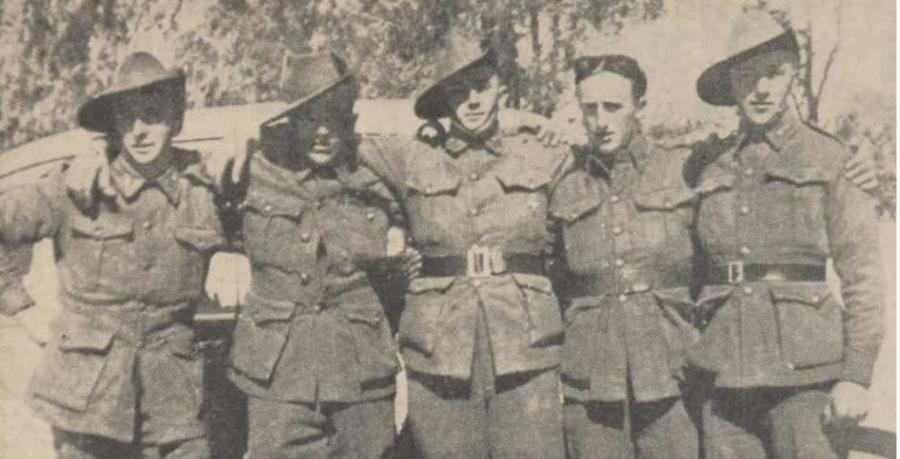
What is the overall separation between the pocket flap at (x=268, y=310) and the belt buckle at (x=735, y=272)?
120cm

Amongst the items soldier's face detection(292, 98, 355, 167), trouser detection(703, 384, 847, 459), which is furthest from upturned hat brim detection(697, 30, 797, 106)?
soldier's face detection(292, 98, 355, 167)

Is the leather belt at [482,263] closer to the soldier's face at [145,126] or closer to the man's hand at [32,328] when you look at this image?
the soldier's face at [145,126]

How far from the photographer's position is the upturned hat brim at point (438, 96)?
9.29 ft

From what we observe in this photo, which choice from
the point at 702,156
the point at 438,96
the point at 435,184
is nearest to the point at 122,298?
the point at 435,184

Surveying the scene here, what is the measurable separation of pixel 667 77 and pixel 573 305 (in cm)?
137

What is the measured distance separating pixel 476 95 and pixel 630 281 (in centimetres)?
67

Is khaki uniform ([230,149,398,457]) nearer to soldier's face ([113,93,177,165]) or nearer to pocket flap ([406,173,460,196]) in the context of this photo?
pocket flap ([406,173,460,196])

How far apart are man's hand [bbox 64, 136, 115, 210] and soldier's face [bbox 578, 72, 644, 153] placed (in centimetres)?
136

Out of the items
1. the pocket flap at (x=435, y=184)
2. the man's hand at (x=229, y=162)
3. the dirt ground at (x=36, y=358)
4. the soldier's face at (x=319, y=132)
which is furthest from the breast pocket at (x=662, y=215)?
the man's hand at (x=229, y=162)

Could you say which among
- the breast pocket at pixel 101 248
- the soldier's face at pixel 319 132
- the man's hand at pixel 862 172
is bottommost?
the breast pocket at pixel 101 248

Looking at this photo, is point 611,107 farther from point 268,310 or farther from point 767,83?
point 268,310

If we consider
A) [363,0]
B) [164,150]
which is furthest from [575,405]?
[363,0]

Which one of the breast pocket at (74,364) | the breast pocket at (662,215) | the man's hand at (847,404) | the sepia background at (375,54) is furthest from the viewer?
the sepia background at (375,54)

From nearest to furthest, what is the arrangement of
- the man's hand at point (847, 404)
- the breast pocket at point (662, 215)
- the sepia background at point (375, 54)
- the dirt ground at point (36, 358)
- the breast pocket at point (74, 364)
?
the man's hand at point (847, 404)
the breast pocket at point (74, 364)
the breast pocket at point (662, 215)
the dirt ground at point (36, 358)
the sepia background at point (375, 54)
